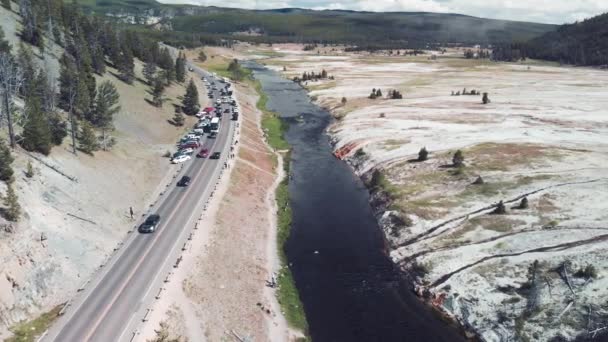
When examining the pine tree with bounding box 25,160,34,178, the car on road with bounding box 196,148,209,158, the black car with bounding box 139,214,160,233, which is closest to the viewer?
the pine tree with bounding box 25,160,34,178

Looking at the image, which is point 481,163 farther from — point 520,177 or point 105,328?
point 105,328

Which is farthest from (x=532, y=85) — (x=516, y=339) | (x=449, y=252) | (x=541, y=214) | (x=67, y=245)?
(x=67, y=245)

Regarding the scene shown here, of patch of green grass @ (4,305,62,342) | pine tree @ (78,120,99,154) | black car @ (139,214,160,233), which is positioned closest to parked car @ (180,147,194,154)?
pine tree @ (78,120,99,154)

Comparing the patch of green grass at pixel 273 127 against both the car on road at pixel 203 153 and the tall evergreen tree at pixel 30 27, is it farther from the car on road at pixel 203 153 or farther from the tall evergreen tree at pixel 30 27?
the tall evergreen tree at pixel 30 27

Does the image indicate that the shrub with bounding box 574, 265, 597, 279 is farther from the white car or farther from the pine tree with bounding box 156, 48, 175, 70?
the pine tree with bounding box 156, 48, 175, 70

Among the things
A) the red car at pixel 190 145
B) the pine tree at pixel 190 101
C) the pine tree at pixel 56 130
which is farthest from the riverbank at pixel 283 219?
the pine tree at pixel 56 130
